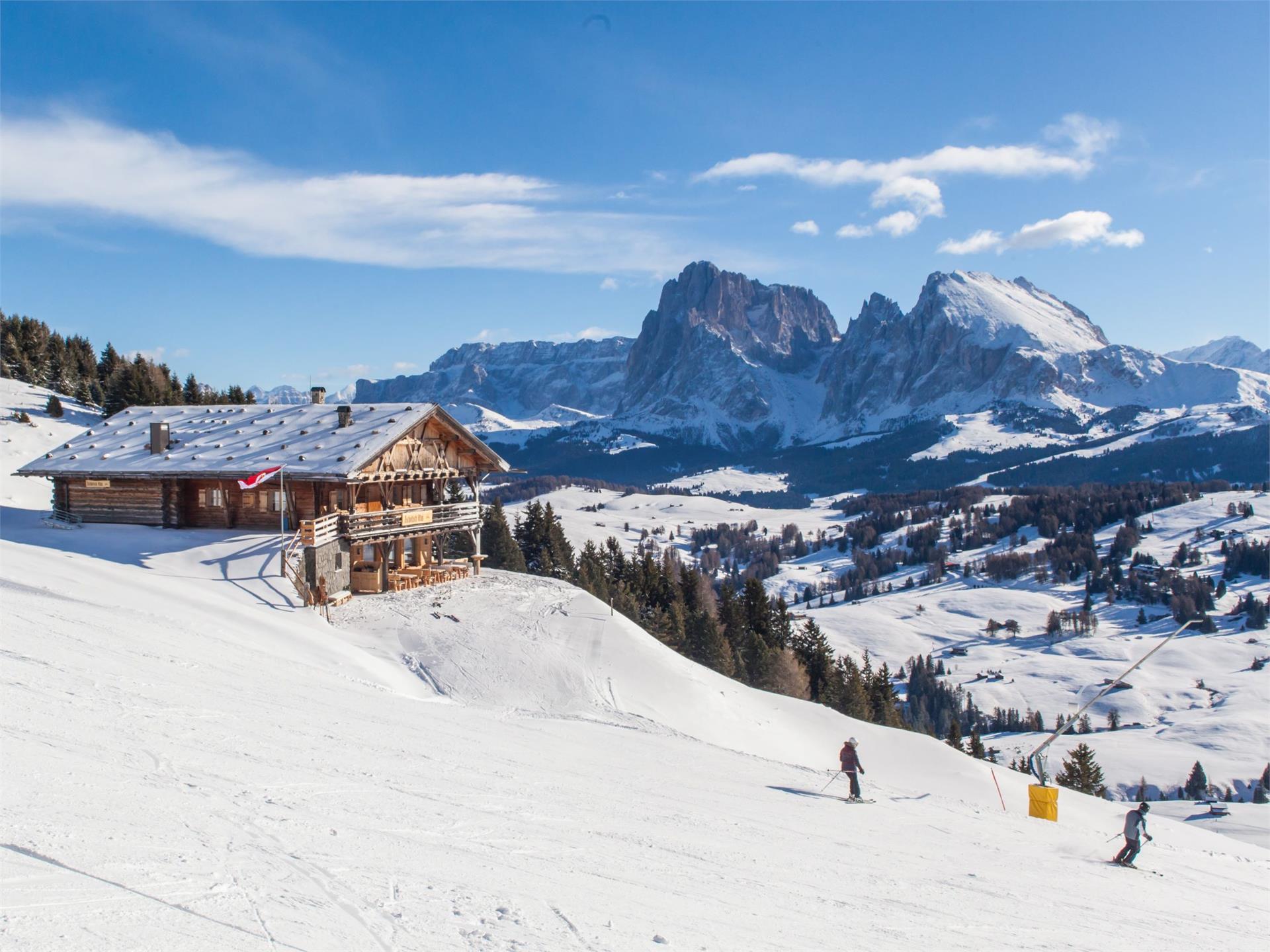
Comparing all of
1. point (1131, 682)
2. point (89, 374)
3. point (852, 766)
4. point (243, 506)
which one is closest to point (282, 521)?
point (243, 506)

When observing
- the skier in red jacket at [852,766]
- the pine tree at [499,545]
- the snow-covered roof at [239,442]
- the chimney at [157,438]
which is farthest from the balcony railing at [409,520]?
the pine tree at [499,545]

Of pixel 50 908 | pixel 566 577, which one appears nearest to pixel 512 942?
pixel 50 908

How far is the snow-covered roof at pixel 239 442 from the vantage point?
107 feet

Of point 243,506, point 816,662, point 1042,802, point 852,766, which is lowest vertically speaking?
point 816,662

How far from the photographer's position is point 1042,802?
69.6ft

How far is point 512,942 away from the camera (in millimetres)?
7594

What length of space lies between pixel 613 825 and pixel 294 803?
4279 millimetres

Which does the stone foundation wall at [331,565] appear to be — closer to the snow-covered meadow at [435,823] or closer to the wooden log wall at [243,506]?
the wooden log wall at [243,506]

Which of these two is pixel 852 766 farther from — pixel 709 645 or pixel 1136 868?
pixel 709 645

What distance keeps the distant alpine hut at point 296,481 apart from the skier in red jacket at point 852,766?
19.4 m

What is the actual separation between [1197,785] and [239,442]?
399ft

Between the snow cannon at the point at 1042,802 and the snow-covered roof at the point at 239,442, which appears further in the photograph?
the snow-covered roof at the point at 239,442

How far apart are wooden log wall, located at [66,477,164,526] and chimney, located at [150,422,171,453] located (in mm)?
1452

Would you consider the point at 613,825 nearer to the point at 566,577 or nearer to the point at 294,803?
the point at 294,803
